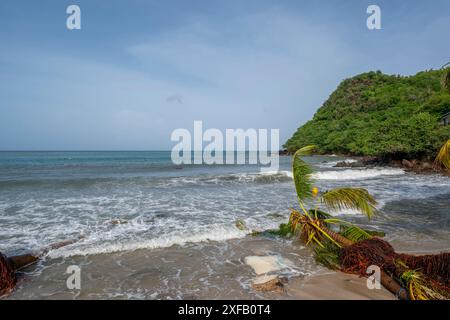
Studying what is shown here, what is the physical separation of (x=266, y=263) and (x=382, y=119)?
67823mm

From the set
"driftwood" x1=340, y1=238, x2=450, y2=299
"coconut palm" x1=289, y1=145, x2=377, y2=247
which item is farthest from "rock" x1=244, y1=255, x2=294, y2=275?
"driftwood" x1=340, y1=238, x2=450, y2=299

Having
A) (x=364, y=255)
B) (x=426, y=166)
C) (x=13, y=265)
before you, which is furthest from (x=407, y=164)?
(x=13, y=265)

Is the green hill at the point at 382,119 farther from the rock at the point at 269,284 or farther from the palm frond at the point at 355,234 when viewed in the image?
the rock at the point at 269,284

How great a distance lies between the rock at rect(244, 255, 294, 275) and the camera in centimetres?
553

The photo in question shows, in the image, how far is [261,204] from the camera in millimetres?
12266

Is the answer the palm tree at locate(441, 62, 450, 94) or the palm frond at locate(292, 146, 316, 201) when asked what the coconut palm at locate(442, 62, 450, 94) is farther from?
the palm frond at locate(292, 146, 316, 201)

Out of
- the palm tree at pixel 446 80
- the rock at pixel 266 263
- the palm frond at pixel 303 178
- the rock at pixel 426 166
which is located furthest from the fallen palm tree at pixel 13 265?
the rock at pixel 426 166

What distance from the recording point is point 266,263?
5.81m
